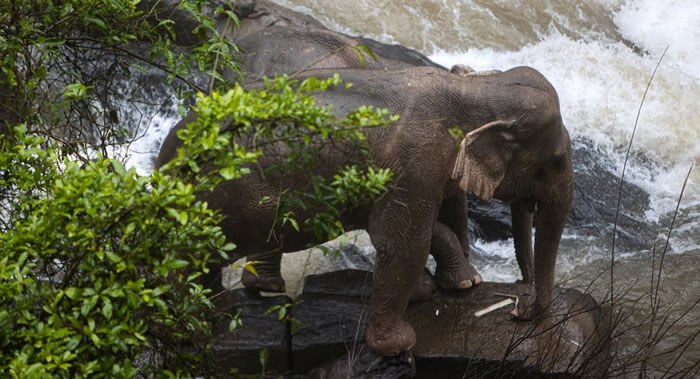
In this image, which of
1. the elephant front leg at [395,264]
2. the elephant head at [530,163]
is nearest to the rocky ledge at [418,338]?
the elephant front leg at [395,264]

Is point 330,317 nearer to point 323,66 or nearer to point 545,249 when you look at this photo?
point 545,249

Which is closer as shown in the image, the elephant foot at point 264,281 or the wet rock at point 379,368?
the wet rock at point 379,368

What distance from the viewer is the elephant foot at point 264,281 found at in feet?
15.9

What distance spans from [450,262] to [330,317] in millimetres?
715

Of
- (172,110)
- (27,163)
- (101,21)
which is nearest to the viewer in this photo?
(27,163)

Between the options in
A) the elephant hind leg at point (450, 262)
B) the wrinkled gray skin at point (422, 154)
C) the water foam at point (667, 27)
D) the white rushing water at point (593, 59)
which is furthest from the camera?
the water foam at point (667, 27)

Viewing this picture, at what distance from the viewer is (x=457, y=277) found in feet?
15.7

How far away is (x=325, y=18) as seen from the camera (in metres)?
9.35

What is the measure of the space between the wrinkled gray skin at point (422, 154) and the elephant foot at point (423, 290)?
64cm

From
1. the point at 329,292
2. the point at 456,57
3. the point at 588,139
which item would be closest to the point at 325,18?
the point at 456,57

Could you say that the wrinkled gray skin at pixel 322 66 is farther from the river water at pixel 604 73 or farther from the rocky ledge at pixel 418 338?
the river water at pixel 604 73

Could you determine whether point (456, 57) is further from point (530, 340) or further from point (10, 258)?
point (10, 258)

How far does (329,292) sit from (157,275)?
2.43 m

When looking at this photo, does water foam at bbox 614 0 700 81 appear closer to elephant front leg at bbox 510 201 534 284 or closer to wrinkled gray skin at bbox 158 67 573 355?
elephant front leg at bbox 510 201 534 284
